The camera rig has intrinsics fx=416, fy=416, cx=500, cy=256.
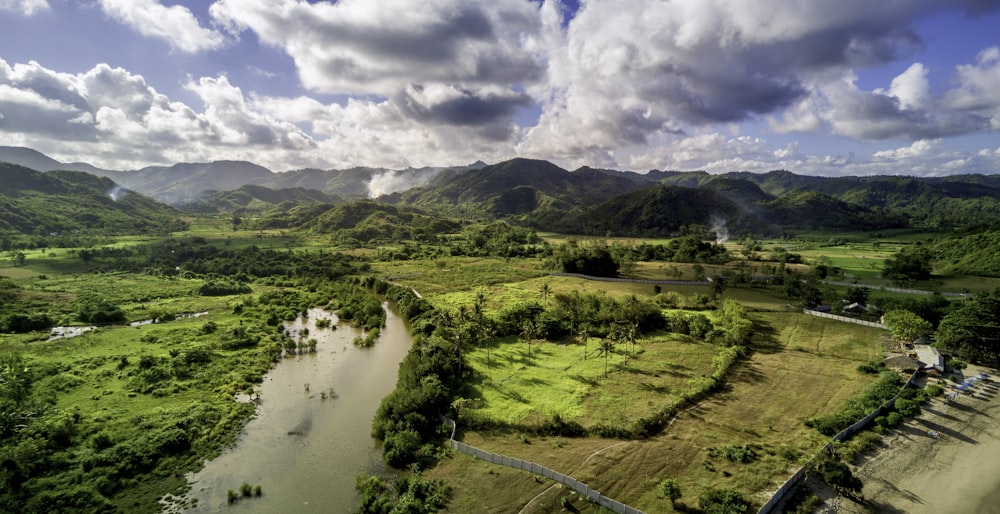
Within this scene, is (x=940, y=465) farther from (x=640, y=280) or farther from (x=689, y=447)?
(x=640, y=280)

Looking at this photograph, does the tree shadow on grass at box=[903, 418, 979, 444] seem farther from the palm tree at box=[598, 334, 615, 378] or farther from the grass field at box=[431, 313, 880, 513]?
the palm tree at box=[598, 334, 615, 378]

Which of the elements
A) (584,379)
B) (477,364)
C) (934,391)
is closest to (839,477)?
(584,379)

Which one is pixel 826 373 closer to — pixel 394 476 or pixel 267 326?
pixel 394 476

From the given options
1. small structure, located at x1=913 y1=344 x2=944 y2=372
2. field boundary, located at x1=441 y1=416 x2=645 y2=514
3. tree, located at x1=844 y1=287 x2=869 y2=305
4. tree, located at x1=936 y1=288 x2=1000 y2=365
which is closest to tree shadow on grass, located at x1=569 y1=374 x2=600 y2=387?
field boundary, located at x1=441 y1=416 x2=645 y2=514

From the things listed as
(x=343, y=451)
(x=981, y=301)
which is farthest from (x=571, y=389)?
(x=981, y=301)

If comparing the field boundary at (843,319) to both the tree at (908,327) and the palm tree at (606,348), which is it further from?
the palm tree at (606,348)
